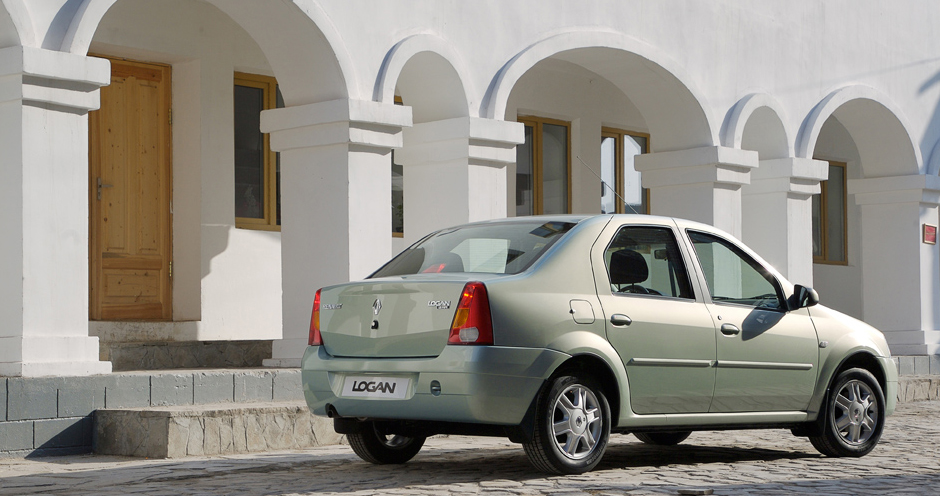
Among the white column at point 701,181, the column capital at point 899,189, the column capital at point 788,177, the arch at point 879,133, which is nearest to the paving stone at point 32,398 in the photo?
the white column at point 701,181

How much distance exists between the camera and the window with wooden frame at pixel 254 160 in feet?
43.2

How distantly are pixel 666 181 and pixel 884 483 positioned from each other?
8.24 m

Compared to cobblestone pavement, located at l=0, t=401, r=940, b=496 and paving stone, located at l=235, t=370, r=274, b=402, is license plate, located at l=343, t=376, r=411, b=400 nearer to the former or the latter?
cobblestone pavement, located at l=0, t=401, r=940, b=496

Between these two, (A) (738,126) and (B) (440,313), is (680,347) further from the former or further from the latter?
(A) (738,126)

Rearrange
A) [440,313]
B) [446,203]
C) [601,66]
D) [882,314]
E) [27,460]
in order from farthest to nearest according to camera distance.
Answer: [882,314]
[601,66]
[446,203]
[27,460]
[440,313]

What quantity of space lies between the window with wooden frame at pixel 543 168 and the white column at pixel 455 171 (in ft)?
15.9

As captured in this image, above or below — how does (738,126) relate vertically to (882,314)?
above

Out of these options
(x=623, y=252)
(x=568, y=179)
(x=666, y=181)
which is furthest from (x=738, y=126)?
(x=623, y=252)

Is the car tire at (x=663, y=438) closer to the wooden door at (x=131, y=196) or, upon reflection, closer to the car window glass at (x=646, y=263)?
the car window glass at (x=646, y=263)

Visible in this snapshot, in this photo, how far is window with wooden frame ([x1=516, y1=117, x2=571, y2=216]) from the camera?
55.1 feet

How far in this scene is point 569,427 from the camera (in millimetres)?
6359

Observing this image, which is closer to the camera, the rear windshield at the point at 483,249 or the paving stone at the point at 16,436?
the rear windshield at the point at 483,249

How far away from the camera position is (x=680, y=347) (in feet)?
22.6

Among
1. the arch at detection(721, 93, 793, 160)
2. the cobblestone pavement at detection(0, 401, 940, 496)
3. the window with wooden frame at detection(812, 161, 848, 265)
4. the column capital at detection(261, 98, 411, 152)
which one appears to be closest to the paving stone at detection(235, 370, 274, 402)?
the cobblestone pavement at detection(0, 401, 940, 496)
